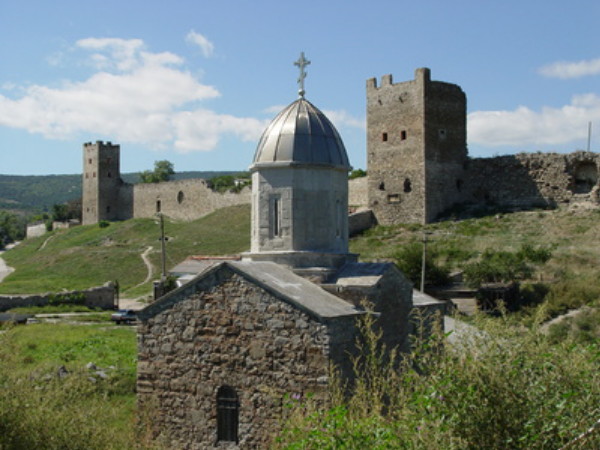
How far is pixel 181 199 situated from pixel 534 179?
31.7 m

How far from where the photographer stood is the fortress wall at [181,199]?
57.7m

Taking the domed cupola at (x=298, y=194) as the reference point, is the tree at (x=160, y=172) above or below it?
above

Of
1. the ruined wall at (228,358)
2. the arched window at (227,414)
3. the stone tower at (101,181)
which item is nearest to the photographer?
the ruined wall at (228,358)

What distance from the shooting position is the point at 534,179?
130 ft

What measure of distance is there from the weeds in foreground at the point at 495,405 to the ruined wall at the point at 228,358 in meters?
3.62

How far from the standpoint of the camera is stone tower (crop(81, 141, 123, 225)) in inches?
2717

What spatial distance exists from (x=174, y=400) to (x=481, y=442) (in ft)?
21.1

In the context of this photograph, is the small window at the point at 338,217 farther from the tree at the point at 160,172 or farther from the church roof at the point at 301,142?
the tree at the point at 160,172

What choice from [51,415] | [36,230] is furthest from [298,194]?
[36,230]

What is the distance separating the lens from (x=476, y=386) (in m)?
5.93

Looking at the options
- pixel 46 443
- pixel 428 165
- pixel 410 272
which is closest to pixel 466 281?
pixel 410 272

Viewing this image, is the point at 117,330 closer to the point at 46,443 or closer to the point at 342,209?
the point at 342,209

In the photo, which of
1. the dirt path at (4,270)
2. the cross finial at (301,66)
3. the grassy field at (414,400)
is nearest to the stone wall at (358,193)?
the dirt path at (4,270)

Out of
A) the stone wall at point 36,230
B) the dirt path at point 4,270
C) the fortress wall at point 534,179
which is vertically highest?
the fortress wall at point 534,179
